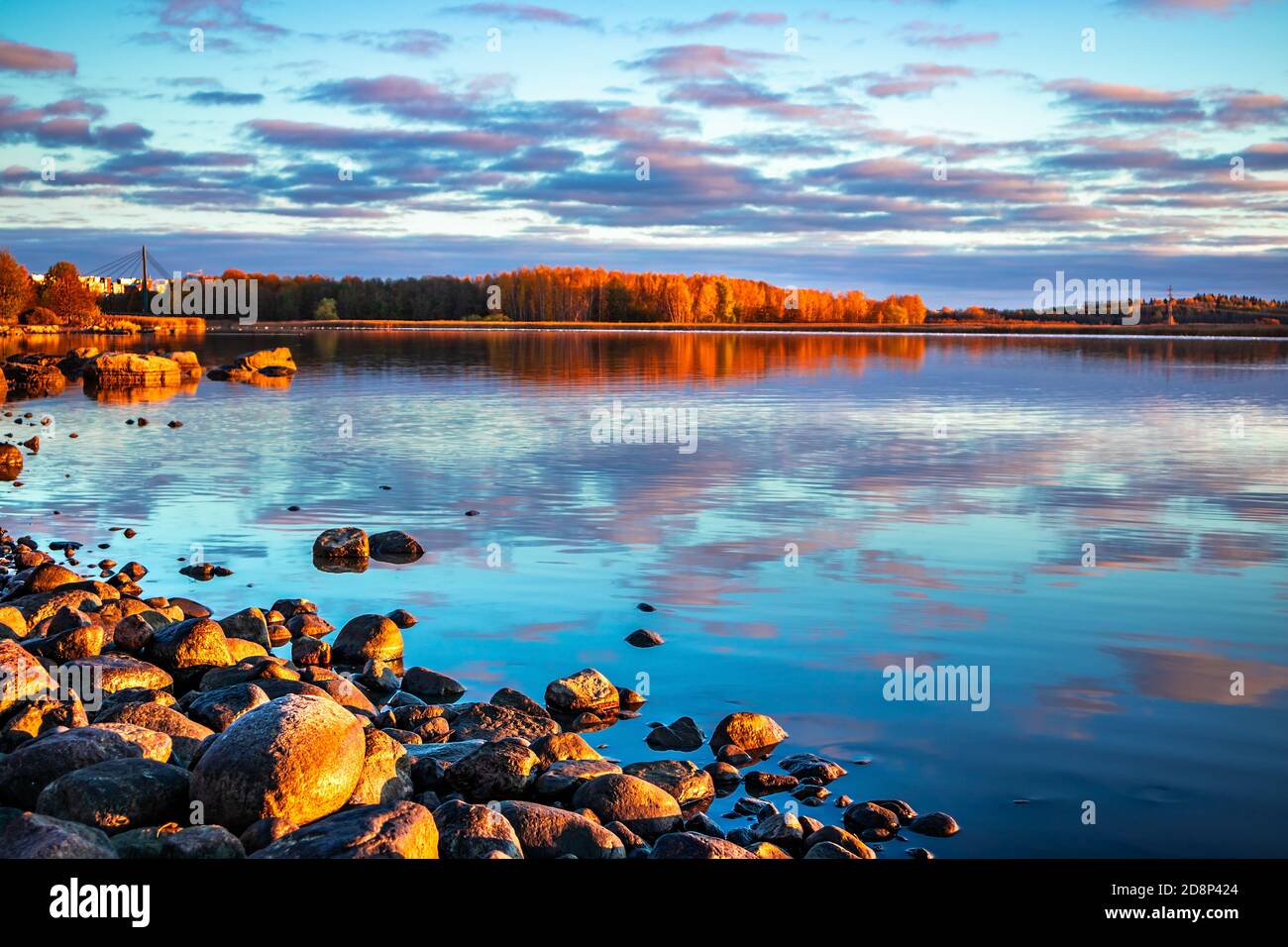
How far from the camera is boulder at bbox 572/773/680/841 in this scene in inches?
377

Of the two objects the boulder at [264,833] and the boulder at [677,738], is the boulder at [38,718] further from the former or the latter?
the boulder at [677,738]

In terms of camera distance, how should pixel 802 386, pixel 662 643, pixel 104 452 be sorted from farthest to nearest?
pixel 802 386
pixel 104 452
pixel 662 643

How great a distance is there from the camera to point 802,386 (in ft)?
220

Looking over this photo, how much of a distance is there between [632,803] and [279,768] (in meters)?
2.82

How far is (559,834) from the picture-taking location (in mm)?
9031

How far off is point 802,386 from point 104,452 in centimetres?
4086

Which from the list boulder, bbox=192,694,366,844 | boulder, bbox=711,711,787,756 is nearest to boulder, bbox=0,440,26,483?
boulder, bbox=192,694,366,844

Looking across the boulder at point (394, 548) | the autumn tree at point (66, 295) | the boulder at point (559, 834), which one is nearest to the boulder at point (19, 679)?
the boulder at point (559, 834)

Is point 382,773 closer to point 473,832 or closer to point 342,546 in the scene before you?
point 473,832

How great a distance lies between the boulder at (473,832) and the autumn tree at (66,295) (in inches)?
7289

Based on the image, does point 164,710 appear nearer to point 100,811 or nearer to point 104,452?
point 100,811

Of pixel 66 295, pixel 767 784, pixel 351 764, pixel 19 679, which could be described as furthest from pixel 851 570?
pixel 66 295
